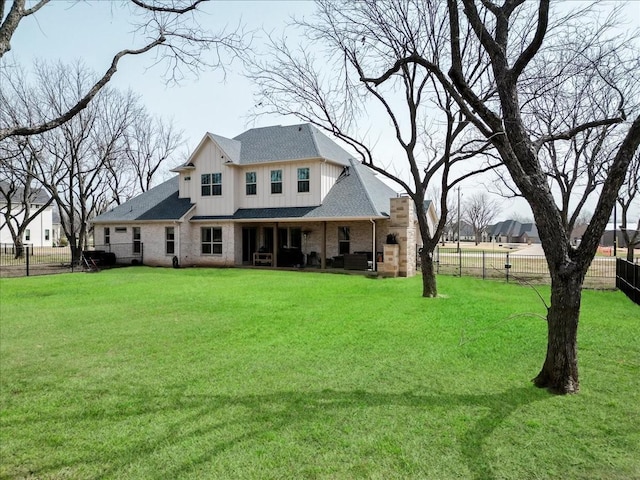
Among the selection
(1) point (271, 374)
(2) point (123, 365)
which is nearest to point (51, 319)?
(2) point (123, 365)

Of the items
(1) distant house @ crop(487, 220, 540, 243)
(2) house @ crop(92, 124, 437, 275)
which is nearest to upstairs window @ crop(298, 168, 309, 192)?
(2) house @ crop(92, 124, 437, 275)

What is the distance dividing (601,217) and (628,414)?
2135 millimetres

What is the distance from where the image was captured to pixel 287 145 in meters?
23.5

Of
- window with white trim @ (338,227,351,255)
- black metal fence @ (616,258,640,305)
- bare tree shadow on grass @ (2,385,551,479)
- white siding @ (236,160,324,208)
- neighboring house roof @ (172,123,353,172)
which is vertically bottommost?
bare tree shadow on grass @ (2,385,551,479)

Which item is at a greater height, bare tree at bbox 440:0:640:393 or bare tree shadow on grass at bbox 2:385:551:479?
bare tree at bbox 440:0:640:393

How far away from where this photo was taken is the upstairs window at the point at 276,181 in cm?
2297

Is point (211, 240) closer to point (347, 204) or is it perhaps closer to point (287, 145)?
point (287, 145)

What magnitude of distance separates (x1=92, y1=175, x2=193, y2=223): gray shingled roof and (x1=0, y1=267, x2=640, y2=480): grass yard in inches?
581

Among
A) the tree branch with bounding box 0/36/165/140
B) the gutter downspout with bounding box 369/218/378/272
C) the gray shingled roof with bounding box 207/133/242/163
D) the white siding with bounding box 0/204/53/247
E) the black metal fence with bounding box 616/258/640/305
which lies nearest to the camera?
the tree branch with bounding box 0/36/165/140

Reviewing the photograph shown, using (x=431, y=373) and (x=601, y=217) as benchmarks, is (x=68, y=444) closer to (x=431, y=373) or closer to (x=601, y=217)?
(x=431, y=373)

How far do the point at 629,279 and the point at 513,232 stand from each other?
285 ft

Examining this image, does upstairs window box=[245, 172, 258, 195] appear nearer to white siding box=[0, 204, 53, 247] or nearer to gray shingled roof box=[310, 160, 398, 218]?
gray shingled roof box=[310, 160, 398, 218]

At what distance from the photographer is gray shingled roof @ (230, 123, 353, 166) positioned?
73.6ft

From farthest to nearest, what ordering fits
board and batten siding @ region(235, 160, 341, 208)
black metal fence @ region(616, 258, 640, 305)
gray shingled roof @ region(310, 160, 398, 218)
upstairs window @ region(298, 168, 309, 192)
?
upstairs window @ region(298, 168, 309, 192), board and batten siding @ region(235, 160, 341, 208), gray shingled roof @ region(310, 160, 398, 218), black metal fence @ region(616, 258, 640, 305)
